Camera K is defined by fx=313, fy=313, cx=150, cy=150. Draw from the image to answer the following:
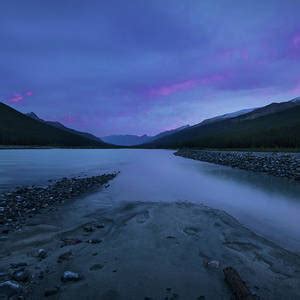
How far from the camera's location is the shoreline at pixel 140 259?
263 inches

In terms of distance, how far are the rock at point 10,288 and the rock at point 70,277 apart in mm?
931


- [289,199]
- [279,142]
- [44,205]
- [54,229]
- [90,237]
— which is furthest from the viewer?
[279,142]

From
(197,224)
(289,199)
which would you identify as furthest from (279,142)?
(197,224)

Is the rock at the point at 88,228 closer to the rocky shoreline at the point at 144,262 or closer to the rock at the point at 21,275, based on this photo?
the rocky shoreline at the point at 144,262

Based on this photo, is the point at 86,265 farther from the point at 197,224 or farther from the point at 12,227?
the point at 197,224

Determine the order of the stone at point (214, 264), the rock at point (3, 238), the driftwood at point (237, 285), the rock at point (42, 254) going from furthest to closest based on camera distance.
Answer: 1. the rock at point (3, 238)
2. the rock at point (42, 254)
3. the stone at point (214, 264)
4. the driftwood at point (237, 285)

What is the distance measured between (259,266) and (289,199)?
1205cm

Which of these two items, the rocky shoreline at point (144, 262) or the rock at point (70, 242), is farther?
the rock at point (70, 242)

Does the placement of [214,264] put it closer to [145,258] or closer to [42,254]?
[145,258]

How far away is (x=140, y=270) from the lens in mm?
7738

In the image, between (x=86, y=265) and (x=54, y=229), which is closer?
(x=86, y=265)

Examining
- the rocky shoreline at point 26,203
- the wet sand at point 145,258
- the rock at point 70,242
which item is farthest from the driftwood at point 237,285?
the rocky shoreline at point 26,203

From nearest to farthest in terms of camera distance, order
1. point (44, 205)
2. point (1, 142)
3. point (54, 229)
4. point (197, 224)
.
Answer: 1. point (54, 229)
2. point (197, 224)
3. point (44, 205)
4. point (1, 142)

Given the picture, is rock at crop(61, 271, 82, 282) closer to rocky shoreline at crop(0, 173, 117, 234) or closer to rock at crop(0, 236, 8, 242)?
rock at crop(0, 236, 8, 242)
